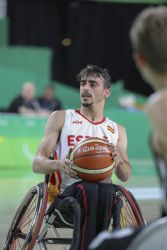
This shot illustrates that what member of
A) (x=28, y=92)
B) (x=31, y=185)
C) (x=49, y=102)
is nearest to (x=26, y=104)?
(x=28, y=92)

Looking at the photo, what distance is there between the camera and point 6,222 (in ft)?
25.5

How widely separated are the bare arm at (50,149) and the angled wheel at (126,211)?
344 millimetres

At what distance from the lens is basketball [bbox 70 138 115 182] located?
520cm

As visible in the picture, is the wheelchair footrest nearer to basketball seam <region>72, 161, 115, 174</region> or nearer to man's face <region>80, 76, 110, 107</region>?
basketball seam <region>72, 161, 115, 174</region>

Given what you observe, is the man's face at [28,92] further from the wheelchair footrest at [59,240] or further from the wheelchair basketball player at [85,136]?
the wheelchair footrest at [59,240]

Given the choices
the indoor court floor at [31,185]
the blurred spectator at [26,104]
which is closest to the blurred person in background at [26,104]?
the blurred spectator at [26,104]

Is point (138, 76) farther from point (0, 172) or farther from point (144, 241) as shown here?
point (144, 241)

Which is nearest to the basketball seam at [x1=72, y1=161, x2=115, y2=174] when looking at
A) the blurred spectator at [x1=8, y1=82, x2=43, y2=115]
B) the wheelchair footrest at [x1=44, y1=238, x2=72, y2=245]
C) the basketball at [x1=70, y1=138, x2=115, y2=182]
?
the basketball at [x1=70, y1=138, x2=115, y2=182]

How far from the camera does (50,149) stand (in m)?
5.55

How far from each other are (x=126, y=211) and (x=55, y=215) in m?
0.49

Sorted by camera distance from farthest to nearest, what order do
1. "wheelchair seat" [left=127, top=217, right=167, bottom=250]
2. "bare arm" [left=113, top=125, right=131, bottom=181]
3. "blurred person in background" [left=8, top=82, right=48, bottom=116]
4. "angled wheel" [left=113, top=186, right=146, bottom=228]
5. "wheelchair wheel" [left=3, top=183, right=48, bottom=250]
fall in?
"blurred person in background" [left=8, top=82, right=48, bottom=116]
"bare arm" [left=113, top=125, right=131, bottom=181]
"angled wheel" [left=113, top=186, right=146, bottom=228]
"wheelchair wheel" [left=3, top=183, right=48, bottom=250]
"wheelchair seat" [left=127, top=217, right=167, bottom=250]

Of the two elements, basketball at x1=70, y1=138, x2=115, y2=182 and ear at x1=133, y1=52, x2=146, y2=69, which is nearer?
ear at x1=133, y1=52, x2=146, y2=69

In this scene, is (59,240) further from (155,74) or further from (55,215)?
(155,74)

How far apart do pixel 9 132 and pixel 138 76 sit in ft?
20.5
